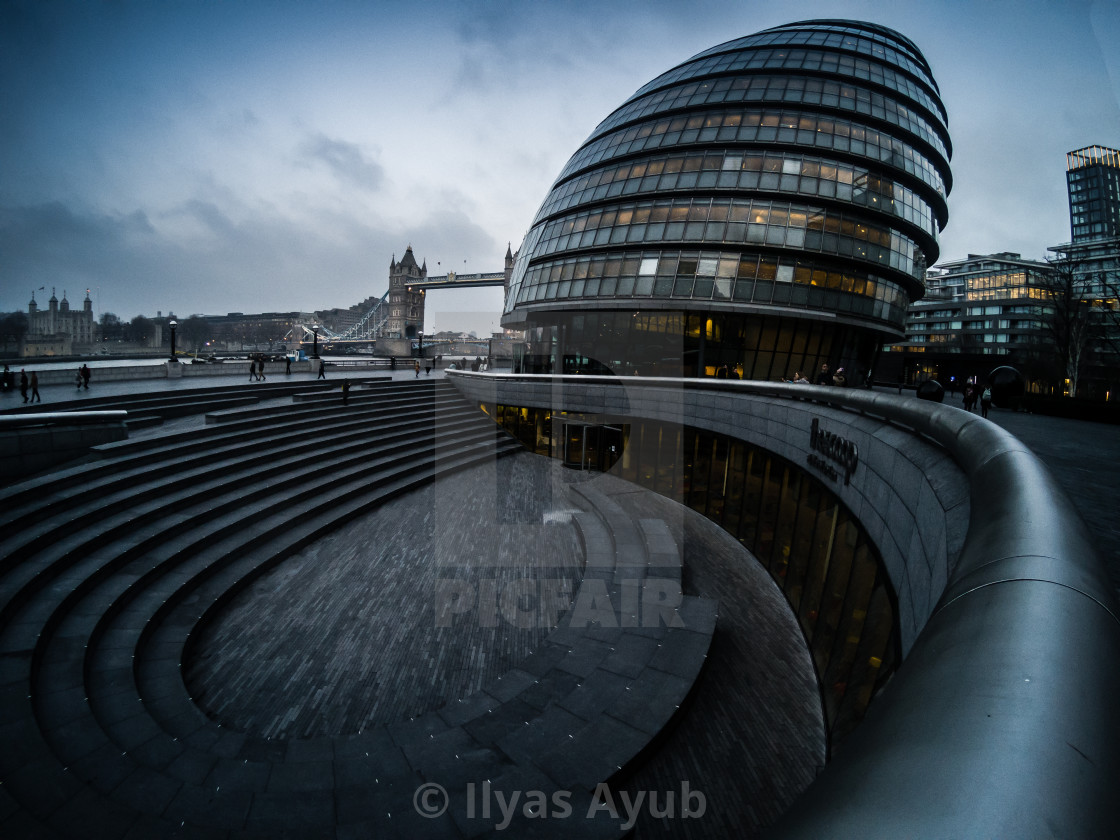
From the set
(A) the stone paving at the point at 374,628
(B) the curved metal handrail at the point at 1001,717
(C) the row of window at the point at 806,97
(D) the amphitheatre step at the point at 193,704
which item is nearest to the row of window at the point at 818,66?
(C) the row of window at the point at 806,97

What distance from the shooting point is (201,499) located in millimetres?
13812

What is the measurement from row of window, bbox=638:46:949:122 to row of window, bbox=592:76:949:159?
1209 millimetres

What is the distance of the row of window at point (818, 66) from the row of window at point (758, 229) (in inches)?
459

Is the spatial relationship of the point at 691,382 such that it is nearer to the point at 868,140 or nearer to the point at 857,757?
the point at 857,757

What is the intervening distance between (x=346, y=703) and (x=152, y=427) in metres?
15.0

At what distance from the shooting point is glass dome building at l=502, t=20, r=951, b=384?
3033 centimetres

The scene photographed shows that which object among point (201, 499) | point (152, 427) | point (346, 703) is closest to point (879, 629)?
point (346, 703)

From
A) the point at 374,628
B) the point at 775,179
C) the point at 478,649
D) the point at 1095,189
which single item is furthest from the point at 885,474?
the point at 1095,189

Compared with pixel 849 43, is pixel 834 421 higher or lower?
lower

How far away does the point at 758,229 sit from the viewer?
30.4 metres

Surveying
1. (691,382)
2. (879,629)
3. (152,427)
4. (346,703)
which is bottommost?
(346,703)

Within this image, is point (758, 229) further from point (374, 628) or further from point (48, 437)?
point (48, 437)

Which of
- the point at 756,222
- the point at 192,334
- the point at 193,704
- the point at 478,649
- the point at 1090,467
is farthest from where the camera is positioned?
the point at 192,334

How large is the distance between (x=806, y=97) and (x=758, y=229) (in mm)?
10865
